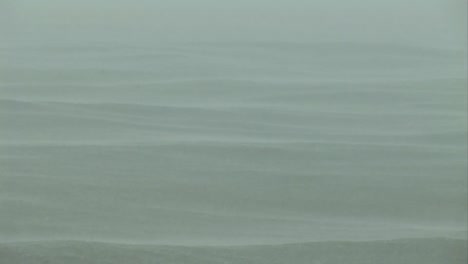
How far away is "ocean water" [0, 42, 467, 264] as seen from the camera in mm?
1318

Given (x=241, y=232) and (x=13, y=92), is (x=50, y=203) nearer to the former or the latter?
(x=13, y=92)

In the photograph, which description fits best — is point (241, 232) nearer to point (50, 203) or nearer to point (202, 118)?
point (202, 118)

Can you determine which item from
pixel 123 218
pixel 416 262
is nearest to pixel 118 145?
pixel 123 218

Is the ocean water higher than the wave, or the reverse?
the ocean water

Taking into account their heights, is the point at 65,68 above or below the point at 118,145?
above

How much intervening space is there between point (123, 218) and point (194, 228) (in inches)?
4.4

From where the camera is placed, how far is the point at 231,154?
4.42 ft

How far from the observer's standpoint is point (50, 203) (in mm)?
1319

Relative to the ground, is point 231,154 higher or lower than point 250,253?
higher

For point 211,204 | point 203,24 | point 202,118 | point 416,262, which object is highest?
point 203,24

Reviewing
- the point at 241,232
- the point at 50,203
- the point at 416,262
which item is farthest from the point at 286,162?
the point at 50,203

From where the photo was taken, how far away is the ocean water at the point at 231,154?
4.33 feet

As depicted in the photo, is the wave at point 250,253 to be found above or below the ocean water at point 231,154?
below

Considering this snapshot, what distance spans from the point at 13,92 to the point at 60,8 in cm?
15
